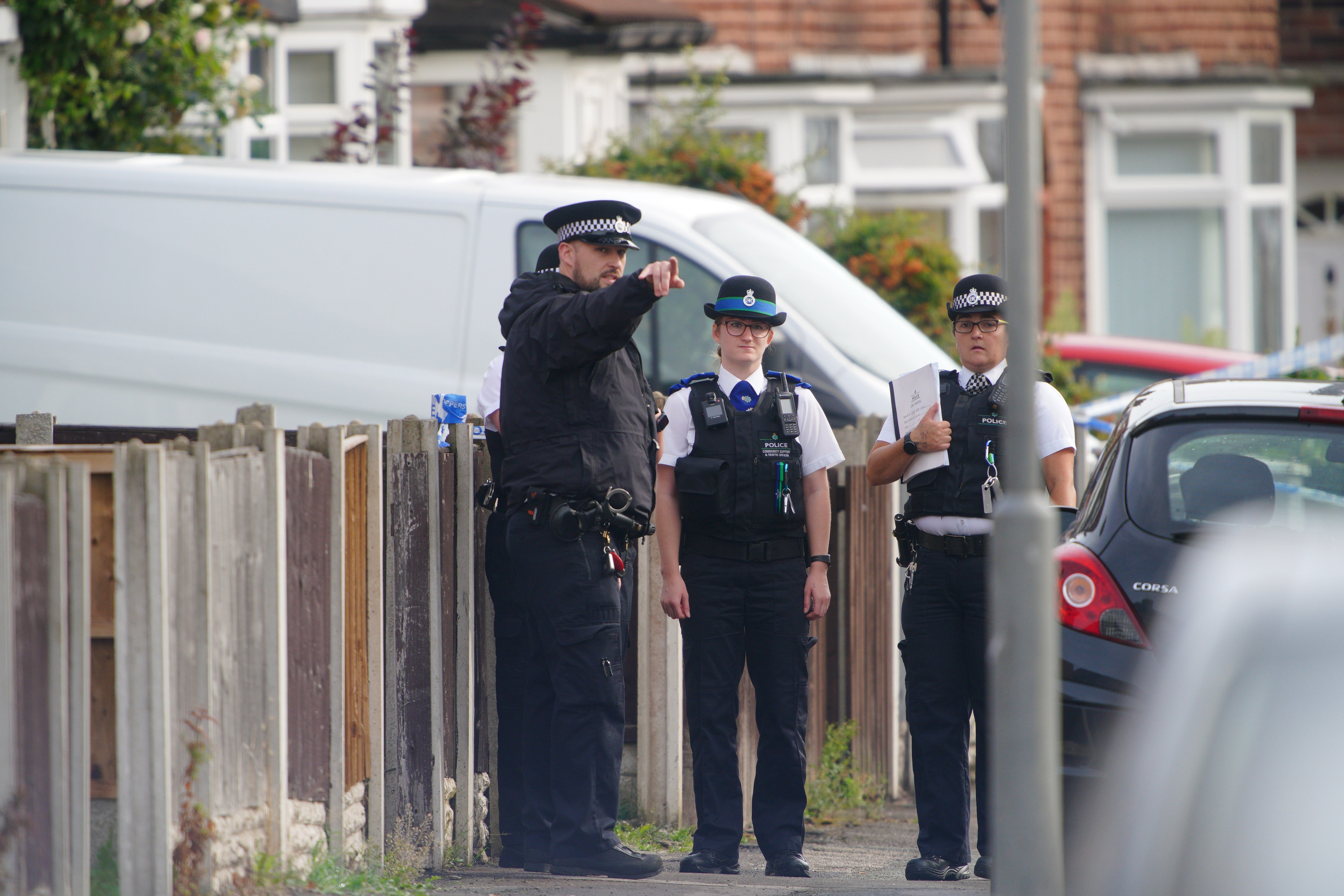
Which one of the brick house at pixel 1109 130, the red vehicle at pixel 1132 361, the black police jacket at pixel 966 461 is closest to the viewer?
the black police jacket at pixel 966 461

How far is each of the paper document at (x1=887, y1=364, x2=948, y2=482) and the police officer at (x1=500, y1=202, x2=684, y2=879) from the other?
85 cm

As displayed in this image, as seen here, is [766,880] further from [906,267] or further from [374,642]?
[906,267]

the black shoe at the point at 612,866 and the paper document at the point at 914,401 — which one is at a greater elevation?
the paper document at the point at 914,401

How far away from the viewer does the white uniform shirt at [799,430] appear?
5.55 m

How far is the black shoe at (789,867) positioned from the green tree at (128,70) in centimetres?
693

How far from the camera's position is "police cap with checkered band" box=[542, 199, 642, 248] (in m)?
5.29

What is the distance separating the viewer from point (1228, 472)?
4895 mm

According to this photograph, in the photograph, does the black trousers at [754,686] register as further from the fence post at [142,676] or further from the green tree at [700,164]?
the green tree at [700,164]

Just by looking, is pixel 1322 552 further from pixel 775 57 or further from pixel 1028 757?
pixel 775 57

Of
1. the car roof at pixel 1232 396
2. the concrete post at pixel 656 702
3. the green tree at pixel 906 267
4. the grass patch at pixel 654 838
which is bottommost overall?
the grass patch at pixel 654 838

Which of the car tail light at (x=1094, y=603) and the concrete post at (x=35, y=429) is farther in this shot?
the concrete post at (x=35, y=429)

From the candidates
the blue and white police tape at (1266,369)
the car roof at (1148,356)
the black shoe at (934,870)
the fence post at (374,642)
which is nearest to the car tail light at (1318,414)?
the black shoe at (934,870)

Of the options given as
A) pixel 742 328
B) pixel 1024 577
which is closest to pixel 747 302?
pixel 742 328

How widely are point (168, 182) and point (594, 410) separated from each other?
3.99 meters
